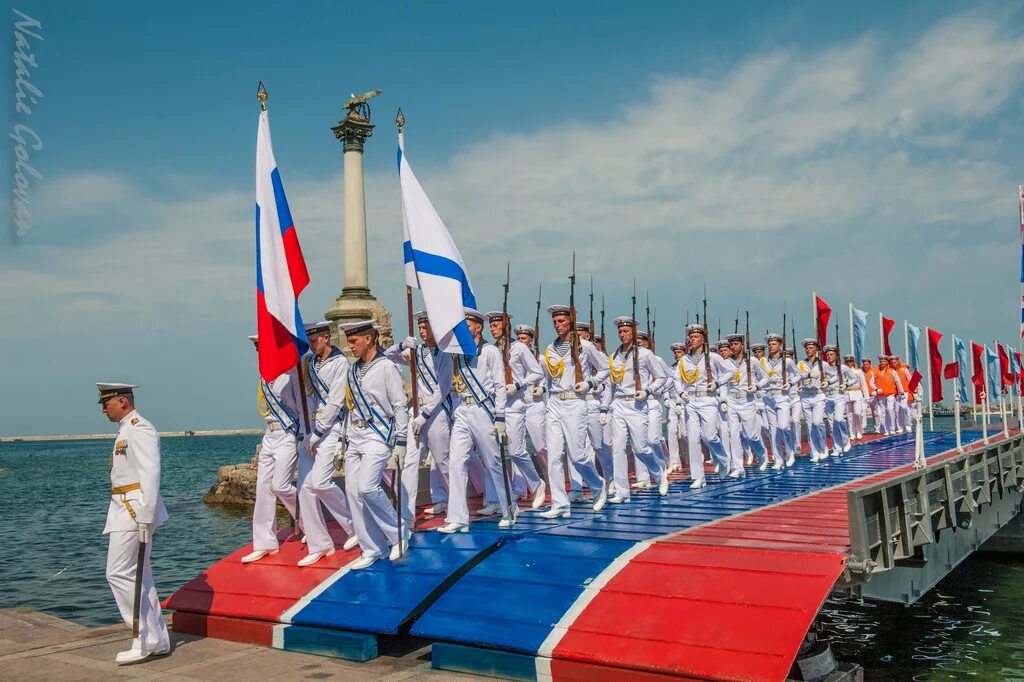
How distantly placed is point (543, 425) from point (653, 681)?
201 inches

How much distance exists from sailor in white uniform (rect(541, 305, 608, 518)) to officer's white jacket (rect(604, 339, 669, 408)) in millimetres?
469

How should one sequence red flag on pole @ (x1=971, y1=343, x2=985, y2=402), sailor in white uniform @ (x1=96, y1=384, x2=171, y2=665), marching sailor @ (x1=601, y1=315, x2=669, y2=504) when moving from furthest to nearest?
red flag on pole @ (x1=971, y1=343, x2=985, y2=402)
marching sailor @ (x1=601, y1=315, x2=669, y2=504)
sailor in white uniform @ (x1=96, y1=384, x2=171, y2=665)

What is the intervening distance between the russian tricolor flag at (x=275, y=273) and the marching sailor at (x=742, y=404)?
7661mm

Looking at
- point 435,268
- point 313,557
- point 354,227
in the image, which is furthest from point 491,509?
point 354,227

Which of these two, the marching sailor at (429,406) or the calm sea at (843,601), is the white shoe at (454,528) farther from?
the calm sea at (843,601)

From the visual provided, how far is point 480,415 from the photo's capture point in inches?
372

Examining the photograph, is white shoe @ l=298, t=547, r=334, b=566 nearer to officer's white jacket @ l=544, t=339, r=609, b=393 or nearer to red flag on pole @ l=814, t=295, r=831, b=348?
officer's white jacket @ l=544, t=339, r=609, b=393

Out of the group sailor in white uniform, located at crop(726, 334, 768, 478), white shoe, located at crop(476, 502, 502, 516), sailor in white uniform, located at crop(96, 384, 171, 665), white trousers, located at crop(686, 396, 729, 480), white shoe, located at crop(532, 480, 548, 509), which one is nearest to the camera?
sailor in white uniform, located at crop(96, 384, 171, 665)

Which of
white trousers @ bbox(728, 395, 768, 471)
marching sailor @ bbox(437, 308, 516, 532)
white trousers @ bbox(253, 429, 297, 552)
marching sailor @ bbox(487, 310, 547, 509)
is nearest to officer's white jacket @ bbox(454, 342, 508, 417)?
marching sailor @ bbox(437, 308, 516, 532)

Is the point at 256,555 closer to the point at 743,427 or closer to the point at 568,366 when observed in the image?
the point at 568,366

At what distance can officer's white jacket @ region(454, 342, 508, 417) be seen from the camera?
9445mm

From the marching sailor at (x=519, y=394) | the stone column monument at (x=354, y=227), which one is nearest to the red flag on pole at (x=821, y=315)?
the marching sailor at (x=519, y=394)

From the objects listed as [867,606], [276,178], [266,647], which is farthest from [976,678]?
[276,178]

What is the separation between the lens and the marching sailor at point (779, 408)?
16250mm
